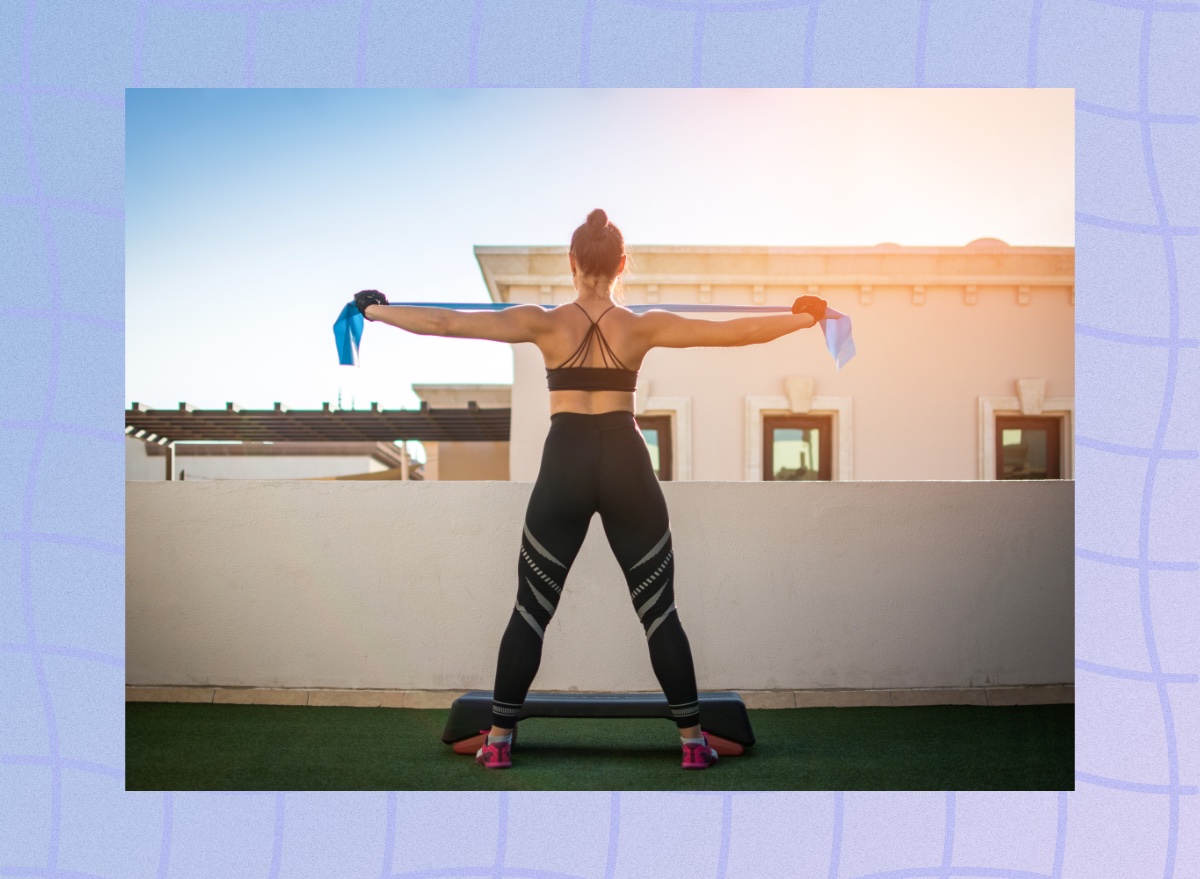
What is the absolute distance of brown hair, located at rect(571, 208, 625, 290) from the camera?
7.93 feet

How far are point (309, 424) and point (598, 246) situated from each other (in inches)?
271

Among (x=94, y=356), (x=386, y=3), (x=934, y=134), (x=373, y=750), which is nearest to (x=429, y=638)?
(x=373, y=750)

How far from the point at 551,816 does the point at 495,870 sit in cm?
17

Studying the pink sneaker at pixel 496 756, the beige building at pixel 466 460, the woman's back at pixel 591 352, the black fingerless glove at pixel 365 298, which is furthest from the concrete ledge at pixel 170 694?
the beige building at pixel 466 460

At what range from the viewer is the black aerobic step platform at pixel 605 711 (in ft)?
8.29

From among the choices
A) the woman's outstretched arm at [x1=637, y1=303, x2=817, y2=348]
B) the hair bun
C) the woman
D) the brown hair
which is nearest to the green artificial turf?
the woman

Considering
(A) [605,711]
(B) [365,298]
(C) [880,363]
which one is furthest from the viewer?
(C) [880,363]

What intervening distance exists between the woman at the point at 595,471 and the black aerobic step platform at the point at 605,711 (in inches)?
4.5

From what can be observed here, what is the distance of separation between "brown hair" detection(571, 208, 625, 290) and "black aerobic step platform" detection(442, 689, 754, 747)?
114 cm

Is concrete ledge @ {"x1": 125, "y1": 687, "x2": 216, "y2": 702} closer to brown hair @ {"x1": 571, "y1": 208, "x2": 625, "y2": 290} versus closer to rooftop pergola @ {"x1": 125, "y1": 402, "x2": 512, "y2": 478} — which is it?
brown hair @ {"x1": 571, "y1": 208, "x2": 625, "y2": 290}

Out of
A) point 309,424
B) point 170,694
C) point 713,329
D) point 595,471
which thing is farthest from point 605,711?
point 309,424

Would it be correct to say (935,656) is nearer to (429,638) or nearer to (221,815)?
(429,638)

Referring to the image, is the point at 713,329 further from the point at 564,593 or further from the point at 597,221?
the point at 564,593

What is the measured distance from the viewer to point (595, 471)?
7.79 ft
